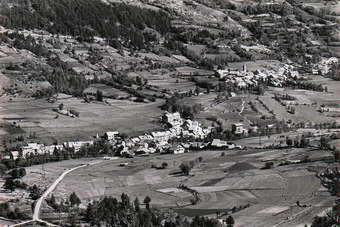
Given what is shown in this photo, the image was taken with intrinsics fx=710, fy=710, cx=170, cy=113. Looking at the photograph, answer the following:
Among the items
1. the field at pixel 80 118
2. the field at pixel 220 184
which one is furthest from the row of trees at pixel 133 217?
the field at pixel 80 118

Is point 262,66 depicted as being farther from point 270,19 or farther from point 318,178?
point 318,178

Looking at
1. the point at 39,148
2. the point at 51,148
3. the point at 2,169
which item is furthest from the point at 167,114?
the point at 2,169

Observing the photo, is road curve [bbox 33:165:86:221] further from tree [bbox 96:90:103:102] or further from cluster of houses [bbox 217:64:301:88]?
cluster of houses [bbox 217:64:301:88]

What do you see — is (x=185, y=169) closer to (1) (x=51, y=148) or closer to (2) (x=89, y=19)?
(1) (x=51, y=148)

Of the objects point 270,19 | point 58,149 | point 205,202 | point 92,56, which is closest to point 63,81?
point 92,56

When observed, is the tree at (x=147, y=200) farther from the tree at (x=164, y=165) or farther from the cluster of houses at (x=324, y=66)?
the cluster of houses at (x=324, y=66)
